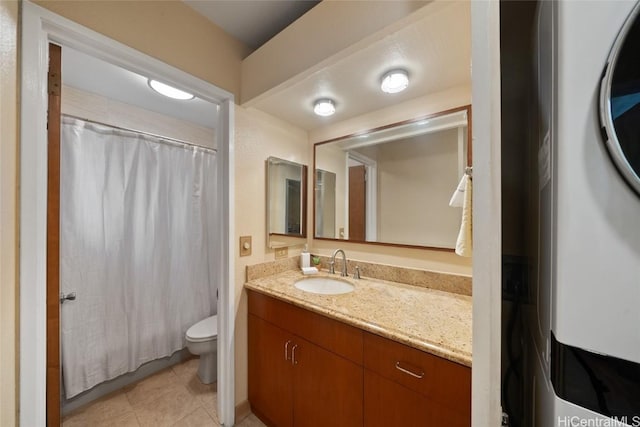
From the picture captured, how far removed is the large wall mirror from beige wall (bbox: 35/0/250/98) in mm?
870

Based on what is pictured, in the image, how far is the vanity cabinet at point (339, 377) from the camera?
2.56 ft

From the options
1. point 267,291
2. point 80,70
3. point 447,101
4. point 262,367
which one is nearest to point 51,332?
point 267,291

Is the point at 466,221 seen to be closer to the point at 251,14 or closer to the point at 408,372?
the point at 408,372

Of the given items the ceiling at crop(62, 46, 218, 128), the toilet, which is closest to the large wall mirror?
the ceiling at crop(62, 46, 218, 128)

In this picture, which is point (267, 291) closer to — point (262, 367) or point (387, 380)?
point (262, 367)

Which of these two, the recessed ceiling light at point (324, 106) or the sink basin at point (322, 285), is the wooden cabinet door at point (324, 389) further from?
the recessed ceiling light at point (324, 106)

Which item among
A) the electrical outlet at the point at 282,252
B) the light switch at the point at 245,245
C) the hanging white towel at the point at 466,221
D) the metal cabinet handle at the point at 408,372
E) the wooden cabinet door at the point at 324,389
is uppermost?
the hanging white towel at the point at 466,221

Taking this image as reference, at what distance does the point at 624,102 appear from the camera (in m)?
0.34

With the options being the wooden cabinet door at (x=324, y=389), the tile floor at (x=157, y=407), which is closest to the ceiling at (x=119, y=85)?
the wooden cabinet door at (x=324, y=389)

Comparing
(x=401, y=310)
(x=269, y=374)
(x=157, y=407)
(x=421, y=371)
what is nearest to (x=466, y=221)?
(x=401, y=310)

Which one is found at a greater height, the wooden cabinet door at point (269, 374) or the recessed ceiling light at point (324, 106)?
the recessed ceiling light at point (324, 106)

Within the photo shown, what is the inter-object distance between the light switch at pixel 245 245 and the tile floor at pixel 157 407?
105 centimetres

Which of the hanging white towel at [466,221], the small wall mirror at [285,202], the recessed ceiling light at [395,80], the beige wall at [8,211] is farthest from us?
the small wall mirror at [285,202]

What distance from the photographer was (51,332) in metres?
0.89
